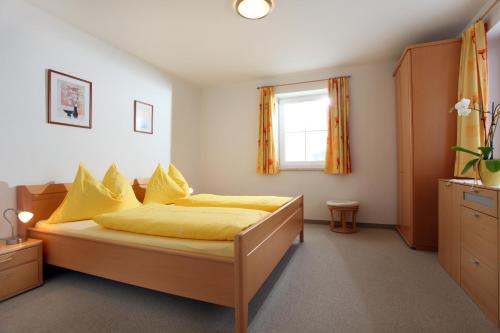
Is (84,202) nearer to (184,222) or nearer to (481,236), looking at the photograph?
(184,222)

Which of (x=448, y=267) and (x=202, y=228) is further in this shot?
(x=448, y=267)

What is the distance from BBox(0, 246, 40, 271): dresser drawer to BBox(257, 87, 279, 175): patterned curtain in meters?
3.03

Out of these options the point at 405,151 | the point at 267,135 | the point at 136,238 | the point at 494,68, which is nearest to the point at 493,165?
the point at 405,151

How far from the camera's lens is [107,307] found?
171 centimetres

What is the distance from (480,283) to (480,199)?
567 millimetres

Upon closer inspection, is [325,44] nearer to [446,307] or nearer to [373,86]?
[373,86]

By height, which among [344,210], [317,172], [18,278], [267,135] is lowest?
[18,278]

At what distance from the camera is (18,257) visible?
74.2 inches

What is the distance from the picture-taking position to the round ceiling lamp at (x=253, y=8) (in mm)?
2182

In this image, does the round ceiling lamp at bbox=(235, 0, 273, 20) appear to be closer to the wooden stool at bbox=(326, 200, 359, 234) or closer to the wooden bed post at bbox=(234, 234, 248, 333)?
the wooden bed post at bbox=(234, 234, 248, 333)

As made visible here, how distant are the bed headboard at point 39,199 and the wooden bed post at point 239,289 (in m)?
2.05

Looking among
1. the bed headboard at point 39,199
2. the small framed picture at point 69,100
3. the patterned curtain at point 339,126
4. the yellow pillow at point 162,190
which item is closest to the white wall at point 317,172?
the patterned curtain at point 339,126

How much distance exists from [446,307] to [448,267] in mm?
644

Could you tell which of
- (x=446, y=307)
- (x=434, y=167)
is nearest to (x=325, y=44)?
(x=434, y=167)
